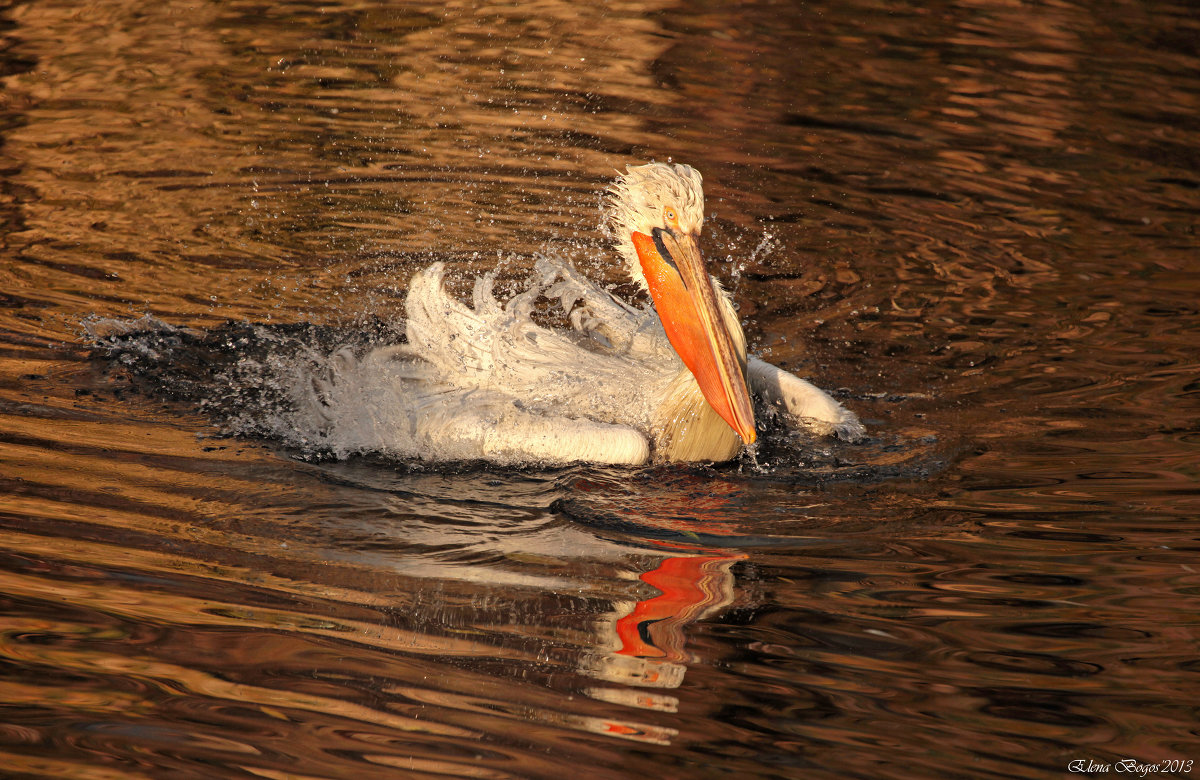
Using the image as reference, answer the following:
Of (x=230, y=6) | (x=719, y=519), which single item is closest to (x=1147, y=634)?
(x=719, y=519)

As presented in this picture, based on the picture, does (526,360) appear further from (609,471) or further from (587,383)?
(609,471)

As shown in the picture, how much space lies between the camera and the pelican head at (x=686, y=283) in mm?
4180

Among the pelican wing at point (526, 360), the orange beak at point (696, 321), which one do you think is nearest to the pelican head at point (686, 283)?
the orange beak at point (696, 321)

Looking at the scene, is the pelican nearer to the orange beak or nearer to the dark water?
the orange beak

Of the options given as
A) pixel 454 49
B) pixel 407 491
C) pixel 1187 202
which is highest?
pixel 454 49

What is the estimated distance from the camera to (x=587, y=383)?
441cm

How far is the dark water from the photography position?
2764 millimetres

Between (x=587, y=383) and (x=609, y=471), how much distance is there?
38 cm

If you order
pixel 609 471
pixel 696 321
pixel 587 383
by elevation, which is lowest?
pixel 609 471

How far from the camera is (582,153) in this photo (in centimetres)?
786

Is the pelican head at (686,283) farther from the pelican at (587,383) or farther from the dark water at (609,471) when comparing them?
the dark water at (609,471)

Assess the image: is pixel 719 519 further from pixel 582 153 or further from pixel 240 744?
pixel 582 153

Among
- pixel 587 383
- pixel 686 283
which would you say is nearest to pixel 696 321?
pixel 686 283

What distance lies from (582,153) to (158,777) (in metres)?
5.92
